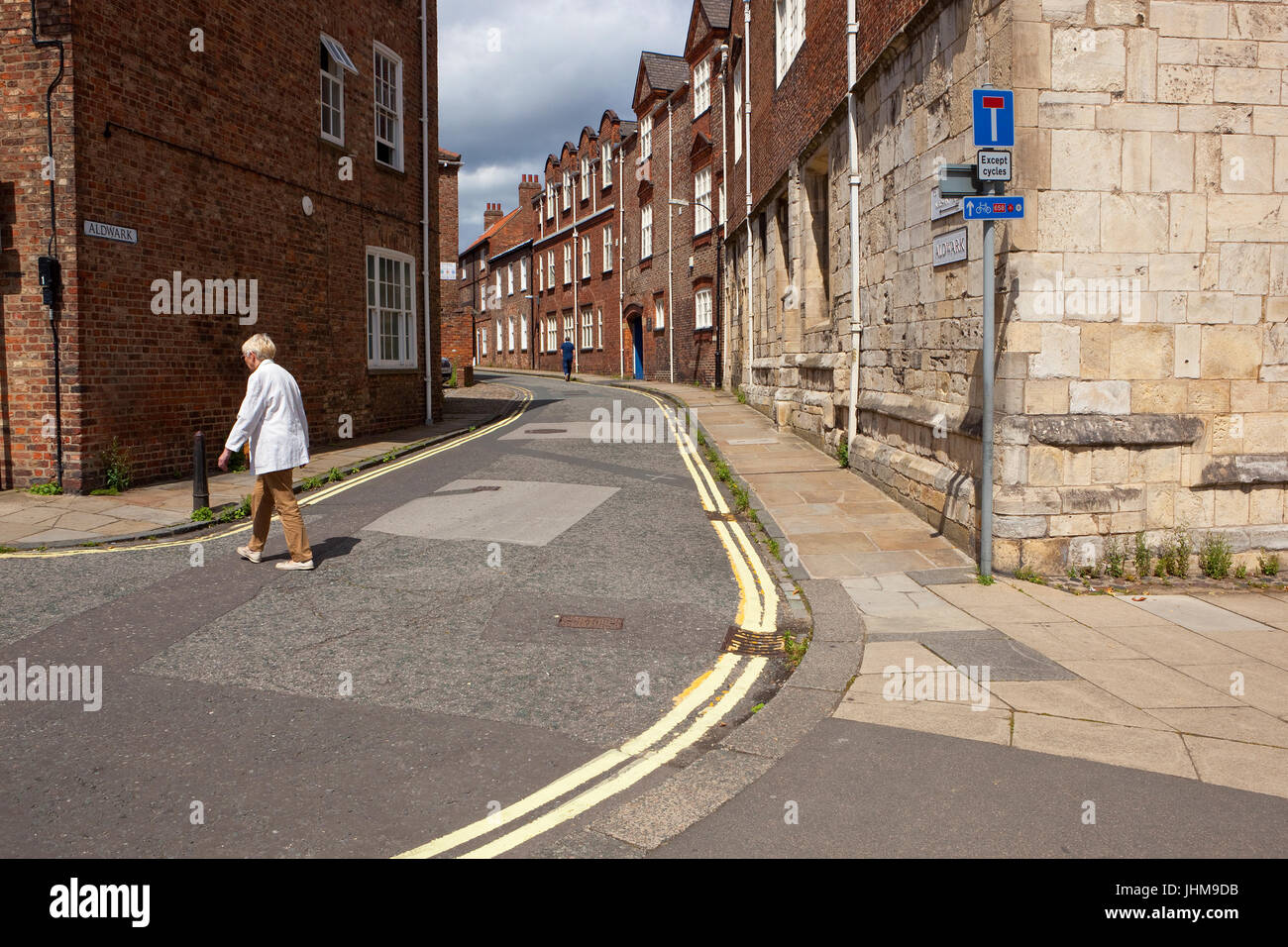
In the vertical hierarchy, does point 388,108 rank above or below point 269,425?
above

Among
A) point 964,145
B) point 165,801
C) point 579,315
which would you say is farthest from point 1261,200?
point 579,315

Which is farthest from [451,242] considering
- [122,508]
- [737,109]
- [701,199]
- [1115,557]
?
[1115,557]

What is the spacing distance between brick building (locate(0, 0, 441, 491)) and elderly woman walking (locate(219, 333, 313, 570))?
162 inches

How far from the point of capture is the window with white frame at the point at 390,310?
1725cm

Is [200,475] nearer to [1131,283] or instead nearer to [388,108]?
[1131,283]

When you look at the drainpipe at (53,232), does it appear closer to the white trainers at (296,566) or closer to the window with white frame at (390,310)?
the white trainers at (296,566)

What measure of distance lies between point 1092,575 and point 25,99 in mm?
11939

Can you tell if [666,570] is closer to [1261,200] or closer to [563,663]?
[563,663]

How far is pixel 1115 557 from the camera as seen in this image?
302 inches

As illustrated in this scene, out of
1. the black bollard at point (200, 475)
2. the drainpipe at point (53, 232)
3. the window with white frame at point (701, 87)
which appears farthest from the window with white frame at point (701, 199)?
the black bollard at point (200, 475)

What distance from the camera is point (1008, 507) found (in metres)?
7.63

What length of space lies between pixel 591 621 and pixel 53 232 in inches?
327

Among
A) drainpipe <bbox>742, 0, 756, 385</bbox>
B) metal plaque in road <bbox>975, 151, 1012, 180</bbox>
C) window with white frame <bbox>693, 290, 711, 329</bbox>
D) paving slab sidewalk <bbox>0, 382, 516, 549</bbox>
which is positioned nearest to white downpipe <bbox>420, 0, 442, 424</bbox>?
paving slab sidewalk <bbox>0, 382, 516, 549</bbox>

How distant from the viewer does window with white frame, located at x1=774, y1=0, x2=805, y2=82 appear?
1672 cm
